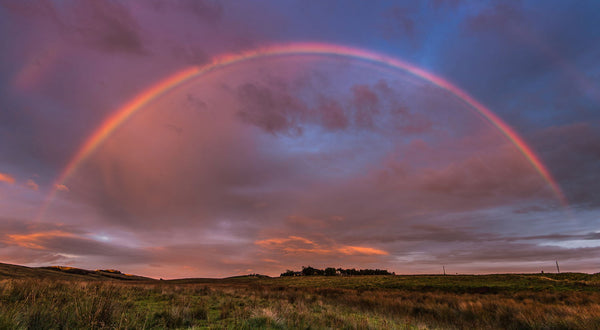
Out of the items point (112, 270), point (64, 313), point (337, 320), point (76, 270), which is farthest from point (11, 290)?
point (112, 270)

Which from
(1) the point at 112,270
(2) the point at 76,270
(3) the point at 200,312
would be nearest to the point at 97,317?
(3) the point at 200,312

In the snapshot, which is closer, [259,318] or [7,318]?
[7,318]

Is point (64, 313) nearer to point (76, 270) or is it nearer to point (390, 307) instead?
point (390, 307)

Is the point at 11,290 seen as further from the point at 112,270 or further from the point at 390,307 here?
the point at 112,270

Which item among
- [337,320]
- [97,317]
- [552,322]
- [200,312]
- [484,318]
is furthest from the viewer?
[484,318]

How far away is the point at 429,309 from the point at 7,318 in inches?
782

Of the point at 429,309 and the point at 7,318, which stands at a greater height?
the point at 7,318

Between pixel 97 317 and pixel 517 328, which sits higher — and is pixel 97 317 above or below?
above

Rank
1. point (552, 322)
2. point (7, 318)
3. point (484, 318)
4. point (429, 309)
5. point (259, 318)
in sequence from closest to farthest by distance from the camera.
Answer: point (7, 318)
point (259, 318)
point (552, 322)
point (484, 318)
point (429, 309)

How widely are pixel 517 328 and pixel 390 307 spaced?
7582mm

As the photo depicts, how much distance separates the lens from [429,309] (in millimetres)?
18125

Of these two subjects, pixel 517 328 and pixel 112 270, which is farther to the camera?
pixel 112 270

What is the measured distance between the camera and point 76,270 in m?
82.5

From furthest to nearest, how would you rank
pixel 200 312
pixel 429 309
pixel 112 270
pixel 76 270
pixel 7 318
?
pixel 112 270
pixel 76 270
pixel 429 309
pixel 200 312
pixel 7 318
